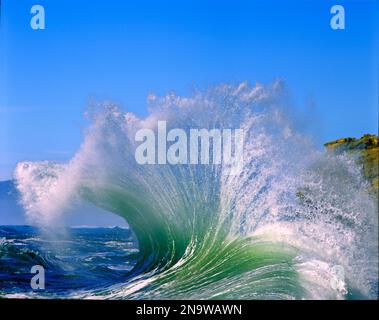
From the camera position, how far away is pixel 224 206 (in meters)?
10.0

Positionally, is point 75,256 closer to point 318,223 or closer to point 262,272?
point 262,272

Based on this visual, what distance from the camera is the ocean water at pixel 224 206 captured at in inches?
372

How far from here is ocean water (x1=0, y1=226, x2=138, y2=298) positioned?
9.62 m

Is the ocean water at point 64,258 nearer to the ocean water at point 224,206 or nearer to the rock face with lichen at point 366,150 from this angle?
the ocean water at point 224,206

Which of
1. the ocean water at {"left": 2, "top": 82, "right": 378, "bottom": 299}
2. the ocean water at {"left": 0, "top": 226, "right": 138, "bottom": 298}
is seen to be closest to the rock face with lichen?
the ocean water at {"left": 2, "top": 82, "right": 378, "bottom": 299}

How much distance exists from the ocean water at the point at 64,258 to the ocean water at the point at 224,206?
42 mm

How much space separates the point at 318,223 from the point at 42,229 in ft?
12.6

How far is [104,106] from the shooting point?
9758mm

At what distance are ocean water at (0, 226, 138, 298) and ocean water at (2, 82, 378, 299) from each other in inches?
1.7

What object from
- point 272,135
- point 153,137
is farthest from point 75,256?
point 272,135

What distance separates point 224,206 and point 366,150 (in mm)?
2095

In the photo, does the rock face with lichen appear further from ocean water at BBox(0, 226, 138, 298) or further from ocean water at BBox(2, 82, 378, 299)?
ocean water at BBox(0, 226, 138, 298)

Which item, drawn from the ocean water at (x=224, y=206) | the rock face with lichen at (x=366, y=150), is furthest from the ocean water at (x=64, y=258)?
the rock face with lichen at (x=366, y=150)
